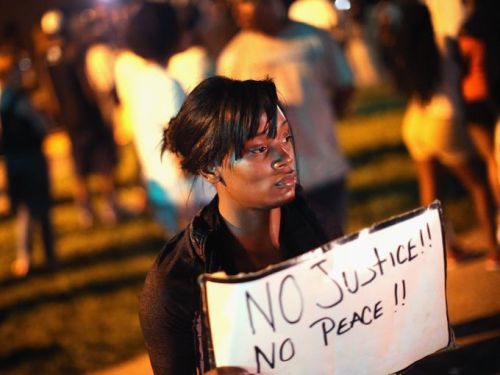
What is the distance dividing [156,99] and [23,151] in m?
2.54

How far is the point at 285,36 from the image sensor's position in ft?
13.7

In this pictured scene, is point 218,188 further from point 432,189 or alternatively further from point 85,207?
point 85,207

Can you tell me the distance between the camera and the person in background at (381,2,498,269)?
4.61m

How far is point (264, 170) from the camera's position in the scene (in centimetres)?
198

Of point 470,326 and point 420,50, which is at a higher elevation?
point 420,50

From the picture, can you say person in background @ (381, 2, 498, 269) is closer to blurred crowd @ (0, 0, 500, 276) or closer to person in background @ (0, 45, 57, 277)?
blurred crowd @ (0, 0, 500, 276)

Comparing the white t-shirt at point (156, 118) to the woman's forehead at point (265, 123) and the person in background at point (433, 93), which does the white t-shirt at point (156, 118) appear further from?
the woman's forehead at point (265, 123)

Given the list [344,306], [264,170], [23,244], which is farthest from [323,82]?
[23,244]

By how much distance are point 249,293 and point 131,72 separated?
2.95 meters

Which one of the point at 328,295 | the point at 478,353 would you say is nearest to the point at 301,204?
the point at 328,295

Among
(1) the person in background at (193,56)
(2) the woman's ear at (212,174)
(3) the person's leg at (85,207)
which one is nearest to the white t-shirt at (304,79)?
(1) the person in background at (193,56)

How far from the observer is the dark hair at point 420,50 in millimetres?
4598

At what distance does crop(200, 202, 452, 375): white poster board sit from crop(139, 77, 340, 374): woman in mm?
219

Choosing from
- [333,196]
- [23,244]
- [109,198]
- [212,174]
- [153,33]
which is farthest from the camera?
[109,198]
